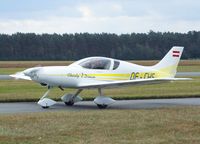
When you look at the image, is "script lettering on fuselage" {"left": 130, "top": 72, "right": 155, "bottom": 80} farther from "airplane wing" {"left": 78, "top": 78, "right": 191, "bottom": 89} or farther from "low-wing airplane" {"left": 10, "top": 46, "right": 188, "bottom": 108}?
"airplane wing" {"left": 78, "top": 78, "right": 191, "bottom": 89}

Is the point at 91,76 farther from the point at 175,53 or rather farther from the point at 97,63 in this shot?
the point at 175,53

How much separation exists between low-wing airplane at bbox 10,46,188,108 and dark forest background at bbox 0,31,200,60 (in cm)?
10337

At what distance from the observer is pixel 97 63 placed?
19578 mm

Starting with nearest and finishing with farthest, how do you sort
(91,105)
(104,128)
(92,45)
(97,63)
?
(104,128) → (97,63) → (91,105) → (92,45)

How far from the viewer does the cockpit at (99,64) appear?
19453 mm

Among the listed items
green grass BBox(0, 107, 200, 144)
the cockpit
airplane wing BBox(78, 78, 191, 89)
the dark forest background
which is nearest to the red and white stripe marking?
airplane wing BBox(78, 78, 191, 89)

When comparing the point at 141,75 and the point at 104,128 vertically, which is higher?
the point at 141,75

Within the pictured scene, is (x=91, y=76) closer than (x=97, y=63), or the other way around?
(x=91, y=76)

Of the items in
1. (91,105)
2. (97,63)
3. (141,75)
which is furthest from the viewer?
(141,75)

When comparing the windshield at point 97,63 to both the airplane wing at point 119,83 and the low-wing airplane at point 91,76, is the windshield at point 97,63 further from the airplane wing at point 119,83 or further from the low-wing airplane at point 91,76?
the airplane wing at point 119,83

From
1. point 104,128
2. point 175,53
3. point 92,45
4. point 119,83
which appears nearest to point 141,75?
point 119,83

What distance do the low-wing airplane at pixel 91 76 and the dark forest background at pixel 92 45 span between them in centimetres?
10337

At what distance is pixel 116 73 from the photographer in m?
19.7

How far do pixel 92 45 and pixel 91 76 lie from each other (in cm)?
11804
